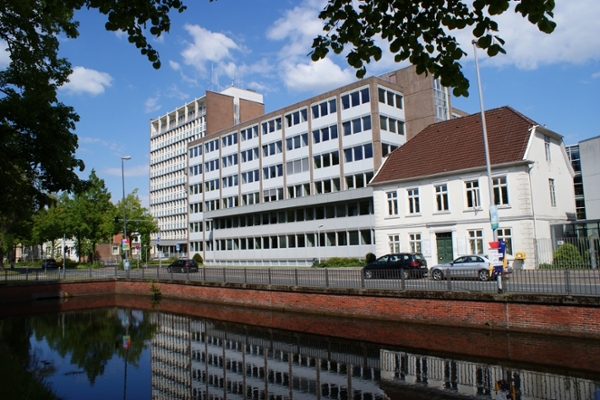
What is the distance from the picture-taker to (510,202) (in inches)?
1156

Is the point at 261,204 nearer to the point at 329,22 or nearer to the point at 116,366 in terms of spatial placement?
the point at 116,366

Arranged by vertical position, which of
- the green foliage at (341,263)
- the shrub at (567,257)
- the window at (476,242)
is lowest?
the green foliage at (341,263)

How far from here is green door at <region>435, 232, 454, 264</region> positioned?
105 feet

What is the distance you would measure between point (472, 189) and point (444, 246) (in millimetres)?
4243

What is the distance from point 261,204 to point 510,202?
30.1 metres

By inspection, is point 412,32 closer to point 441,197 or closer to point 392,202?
point 441,197

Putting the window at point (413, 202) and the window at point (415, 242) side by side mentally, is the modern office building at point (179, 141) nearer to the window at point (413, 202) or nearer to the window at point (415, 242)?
the window at point (413, 202)

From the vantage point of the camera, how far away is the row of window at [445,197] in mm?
29906

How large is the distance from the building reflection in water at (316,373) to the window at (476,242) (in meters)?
16.9

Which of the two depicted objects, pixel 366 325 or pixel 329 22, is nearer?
pixel 329 22

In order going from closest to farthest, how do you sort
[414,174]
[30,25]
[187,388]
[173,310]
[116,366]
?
[187,388] < [116,366] < [30,25] < [173,310] < [414,174]

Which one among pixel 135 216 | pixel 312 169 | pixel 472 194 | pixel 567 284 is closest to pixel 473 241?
pixel 472 194

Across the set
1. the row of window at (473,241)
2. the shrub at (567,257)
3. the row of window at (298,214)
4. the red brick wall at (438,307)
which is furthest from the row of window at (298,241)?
the shrub at (567,257)

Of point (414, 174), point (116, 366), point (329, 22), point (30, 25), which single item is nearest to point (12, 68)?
point (30, 25)
